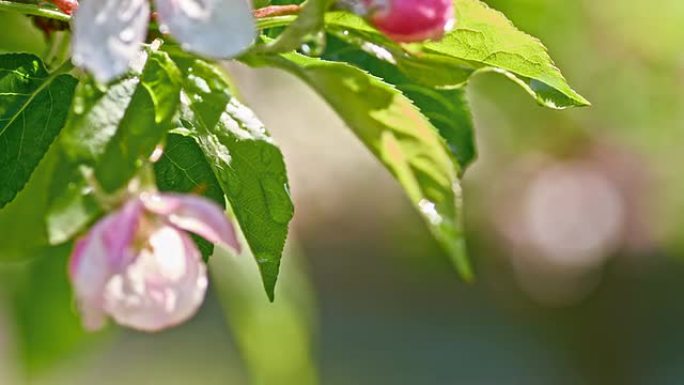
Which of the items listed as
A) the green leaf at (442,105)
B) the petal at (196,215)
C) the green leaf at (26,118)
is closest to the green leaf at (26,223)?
the green leaf at (26,118)

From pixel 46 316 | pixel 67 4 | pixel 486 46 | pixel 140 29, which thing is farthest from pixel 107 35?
pixel 46 316

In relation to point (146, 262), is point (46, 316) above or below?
below

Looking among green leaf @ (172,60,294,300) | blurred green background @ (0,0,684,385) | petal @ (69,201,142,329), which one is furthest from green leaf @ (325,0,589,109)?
blurred green background @ (0,0,684,385)

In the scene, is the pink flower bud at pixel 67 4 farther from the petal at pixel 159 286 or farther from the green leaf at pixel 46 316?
the green leaf at pixel 46 316

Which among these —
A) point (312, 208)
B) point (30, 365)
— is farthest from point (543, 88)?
point (312, 208)

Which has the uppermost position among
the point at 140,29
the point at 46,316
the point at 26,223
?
the point at 140,29

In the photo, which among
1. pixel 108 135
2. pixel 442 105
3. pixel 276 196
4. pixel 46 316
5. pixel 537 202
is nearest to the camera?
pixel 108 135

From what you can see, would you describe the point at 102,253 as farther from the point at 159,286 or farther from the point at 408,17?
the point at 408,17

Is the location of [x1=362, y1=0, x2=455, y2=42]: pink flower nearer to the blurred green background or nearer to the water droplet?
the water droplet
